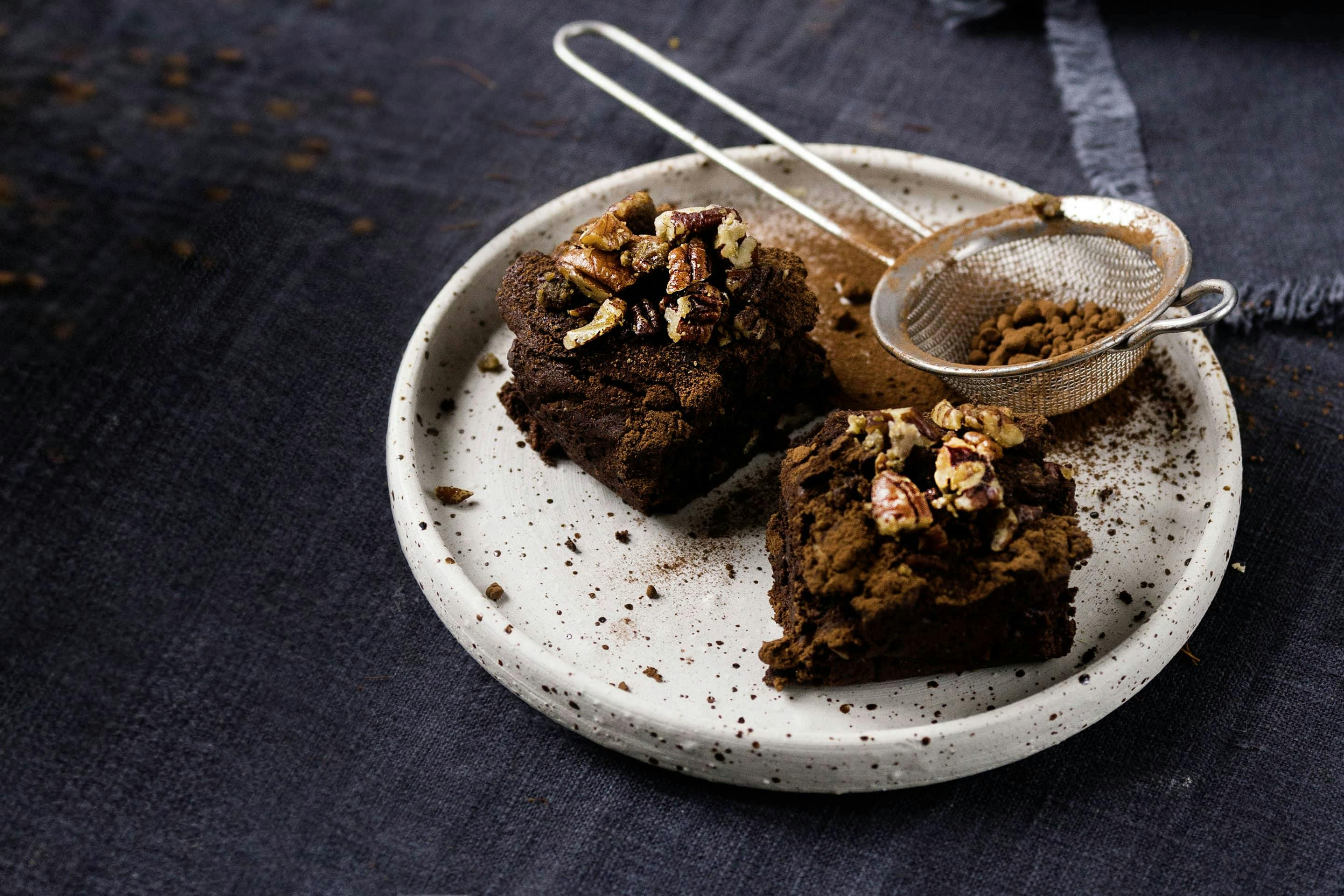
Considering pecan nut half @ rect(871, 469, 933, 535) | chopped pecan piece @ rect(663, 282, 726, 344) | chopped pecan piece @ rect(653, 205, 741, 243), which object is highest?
chopped pecan piece @ rect(653, 205, 741, 243)

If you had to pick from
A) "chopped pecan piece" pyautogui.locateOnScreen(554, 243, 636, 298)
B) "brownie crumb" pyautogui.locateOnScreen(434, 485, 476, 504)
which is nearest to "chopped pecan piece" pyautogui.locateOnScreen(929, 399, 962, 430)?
"chopped pecan piece" pyautogui.locateOnScreen(554, 243, 636, 298)

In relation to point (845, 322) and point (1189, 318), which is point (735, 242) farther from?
point (1189, 318)

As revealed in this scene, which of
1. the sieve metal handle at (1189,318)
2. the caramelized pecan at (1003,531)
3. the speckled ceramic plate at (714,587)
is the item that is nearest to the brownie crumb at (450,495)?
the speckled ceramic plate at (714,587)

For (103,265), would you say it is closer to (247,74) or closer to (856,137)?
(247,74)

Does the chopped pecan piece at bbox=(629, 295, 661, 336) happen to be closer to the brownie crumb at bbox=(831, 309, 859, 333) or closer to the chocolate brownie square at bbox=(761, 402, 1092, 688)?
the chocolate brownie square at bbox=(761, 402, 1092, 688)

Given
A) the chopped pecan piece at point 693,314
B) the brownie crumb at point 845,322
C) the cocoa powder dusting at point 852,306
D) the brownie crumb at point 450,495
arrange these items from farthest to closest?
the brownie crumb at point 845,322 < the cocoa powder dusting at point 852,306 < the brownie crumb at point 450,495 < the chopped pecan piece at point 693,314

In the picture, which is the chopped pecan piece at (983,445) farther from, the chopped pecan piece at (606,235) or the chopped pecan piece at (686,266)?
the chopped pecan piece at (606,235)
